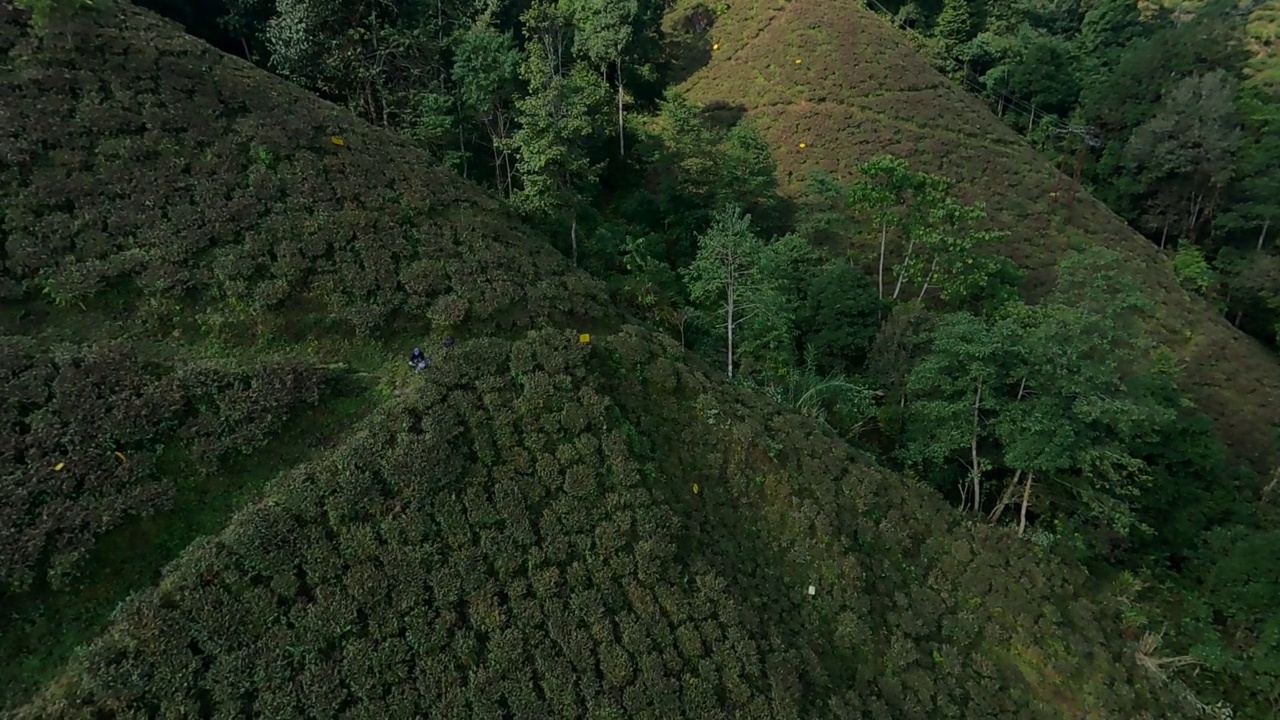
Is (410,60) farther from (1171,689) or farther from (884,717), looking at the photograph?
(1171,689)

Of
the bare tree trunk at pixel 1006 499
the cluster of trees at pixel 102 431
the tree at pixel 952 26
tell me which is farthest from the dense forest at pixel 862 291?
the tree at pixel 952 26

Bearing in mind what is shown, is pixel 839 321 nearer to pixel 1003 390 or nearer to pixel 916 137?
pixel 1003 390

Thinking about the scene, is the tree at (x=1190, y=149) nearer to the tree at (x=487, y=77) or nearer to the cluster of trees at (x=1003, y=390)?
the cluster of trees at (x=1003, y=390)

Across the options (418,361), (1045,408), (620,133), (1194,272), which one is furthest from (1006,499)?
(1194,272)

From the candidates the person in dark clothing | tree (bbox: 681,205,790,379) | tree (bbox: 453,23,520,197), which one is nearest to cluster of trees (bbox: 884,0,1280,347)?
tree (bbox: 681,205,790,379)

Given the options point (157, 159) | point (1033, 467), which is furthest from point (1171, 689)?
point (157, 159)

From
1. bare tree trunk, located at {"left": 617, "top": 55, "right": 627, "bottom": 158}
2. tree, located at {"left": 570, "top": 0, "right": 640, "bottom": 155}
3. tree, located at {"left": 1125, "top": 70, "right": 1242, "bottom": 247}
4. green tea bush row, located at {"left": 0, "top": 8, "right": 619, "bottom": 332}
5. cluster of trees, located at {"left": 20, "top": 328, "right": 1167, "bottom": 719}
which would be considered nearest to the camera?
cluster of trees, located at {"left": 20, "top": 328, "right": 1167, "bottom": 719}

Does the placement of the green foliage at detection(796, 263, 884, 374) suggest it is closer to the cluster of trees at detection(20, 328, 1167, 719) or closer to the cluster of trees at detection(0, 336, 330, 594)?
the cluster of trees at detection(20, 328, 1167, 719)
